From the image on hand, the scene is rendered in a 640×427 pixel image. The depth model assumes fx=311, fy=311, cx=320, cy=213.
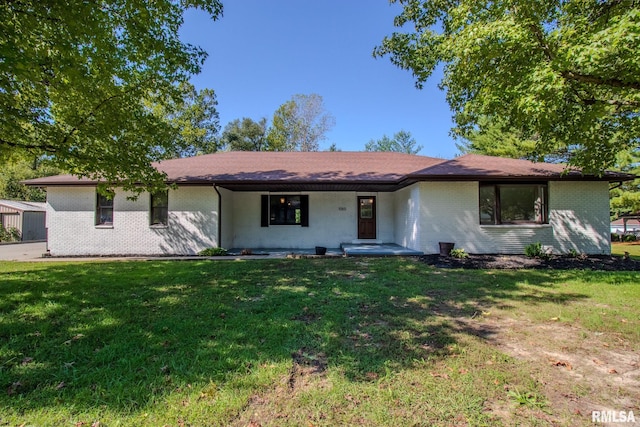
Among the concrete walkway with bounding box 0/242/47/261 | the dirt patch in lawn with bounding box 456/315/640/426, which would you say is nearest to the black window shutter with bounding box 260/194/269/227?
the concrete walkway with bounding box 0/242/47/261

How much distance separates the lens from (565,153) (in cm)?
2128

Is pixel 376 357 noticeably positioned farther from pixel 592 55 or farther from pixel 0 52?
pixel 0 52

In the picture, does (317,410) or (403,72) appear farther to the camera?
(403,72)

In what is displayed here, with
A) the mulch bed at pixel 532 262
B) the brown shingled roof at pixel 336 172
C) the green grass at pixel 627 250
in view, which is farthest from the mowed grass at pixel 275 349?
the green grass at pixel 627 250

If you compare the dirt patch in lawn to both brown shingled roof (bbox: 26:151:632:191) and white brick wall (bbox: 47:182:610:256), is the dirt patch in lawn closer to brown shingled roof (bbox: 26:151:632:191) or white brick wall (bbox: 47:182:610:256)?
white brick wall (bbox: 47:182:610:256)

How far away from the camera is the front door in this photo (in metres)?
13.5

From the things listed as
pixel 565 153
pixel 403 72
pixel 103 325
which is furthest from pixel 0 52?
pixel 565 153

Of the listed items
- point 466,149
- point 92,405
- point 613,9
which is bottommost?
point 92,405

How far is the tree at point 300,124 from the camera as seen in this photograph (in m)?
30.2

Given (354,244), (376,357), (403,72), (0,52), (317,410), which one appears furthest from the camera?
(354,244)

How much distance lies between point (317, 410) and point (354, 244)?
10.6 m

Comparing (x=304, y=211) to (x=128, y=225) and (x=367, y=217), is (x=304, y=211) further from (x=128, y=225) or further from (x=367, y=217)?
(x=128, y=225)

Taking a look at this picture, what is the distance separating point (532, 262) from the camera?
29.7 feet

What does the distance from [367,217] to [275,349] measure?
10675 mm
